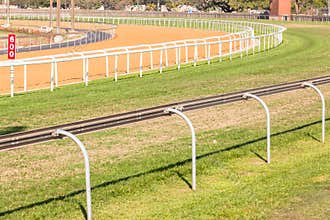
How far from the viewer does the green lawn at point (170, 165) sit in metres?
7.70

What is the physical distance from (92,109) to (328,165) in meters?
6.69

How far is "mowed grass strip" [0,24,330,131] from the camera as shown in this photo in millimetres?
14727

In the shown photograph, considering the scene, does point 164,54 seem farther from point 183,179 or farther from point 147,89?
point 183,179

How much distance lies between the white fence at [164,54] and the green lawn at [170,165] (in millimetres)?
3248

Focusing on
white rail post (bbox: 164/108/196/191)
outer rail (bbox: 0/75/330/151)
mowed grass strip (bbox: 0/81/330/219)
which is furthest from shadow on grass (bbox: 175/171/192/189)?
outer rail (bbox: 0/75/330/151)

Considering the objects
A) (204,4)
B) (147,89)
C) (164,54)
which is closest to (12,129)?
(147,89)

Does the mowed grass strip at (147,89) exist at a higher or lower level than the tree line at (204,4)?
lower

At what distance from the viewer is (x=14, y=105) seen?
16266 mm

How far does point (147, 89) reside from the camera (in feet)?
61.5

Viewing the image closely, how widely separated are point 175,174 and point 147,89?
972 cm

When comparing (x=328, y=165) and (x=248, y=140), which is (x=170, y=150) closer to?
(x=248, y=140)

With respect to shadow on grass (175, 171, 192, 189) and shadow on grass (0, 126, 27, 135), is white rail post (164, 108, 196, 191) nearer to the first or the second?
shadow on grass (175, 171, 192, 189)

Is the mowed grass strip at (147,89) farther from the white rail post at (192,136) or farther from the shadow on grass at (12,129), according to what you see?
the white rail post at (192,136)

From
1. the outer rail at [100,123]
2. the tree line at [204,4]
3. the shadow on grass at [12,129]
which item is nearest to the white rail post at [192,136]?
the outer rail at [100,123]
